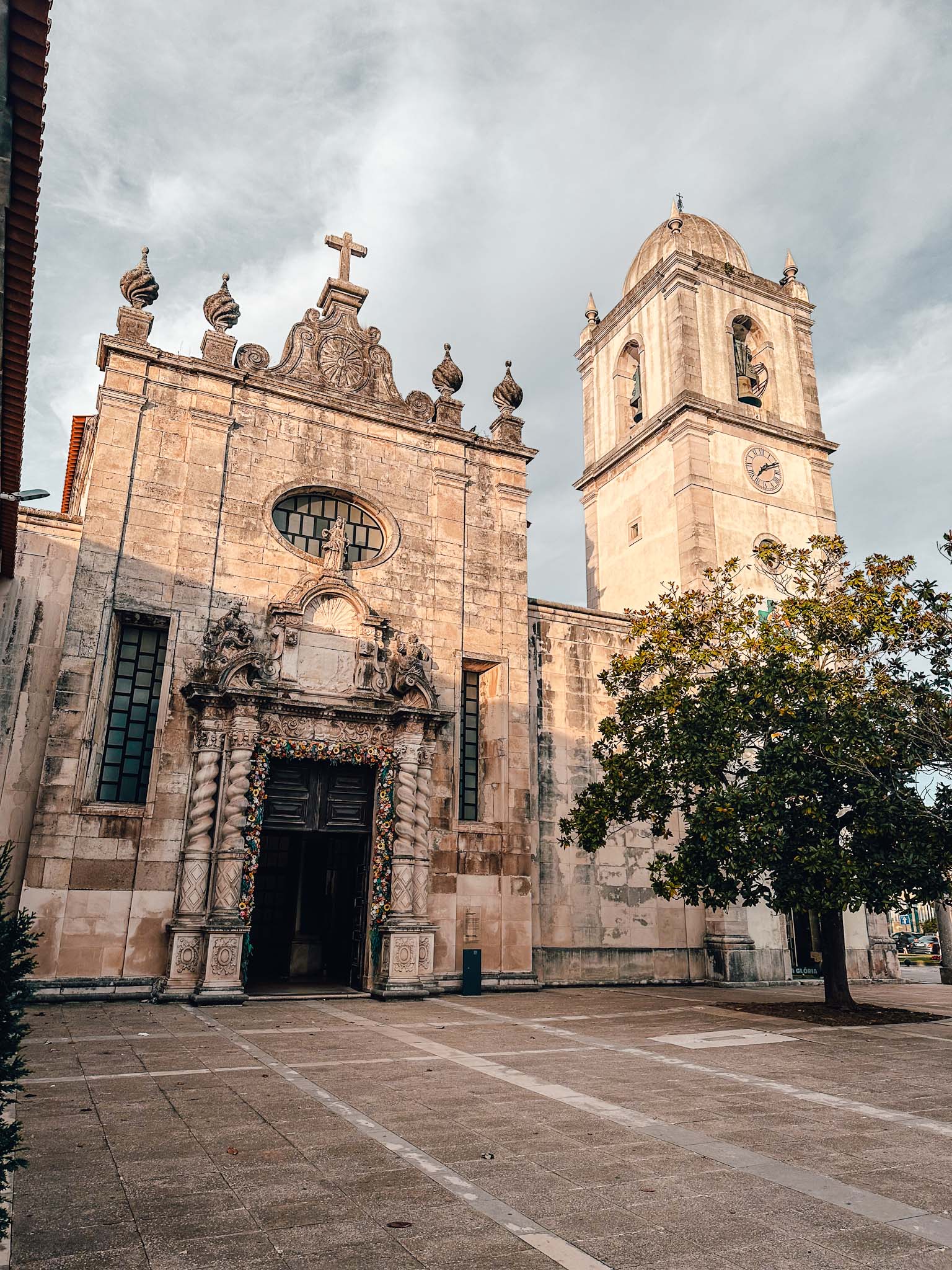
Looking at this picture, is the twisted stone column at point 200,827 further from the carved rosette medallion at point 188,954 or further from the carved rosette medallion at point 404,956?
the carved rosette medallion at point 404,956

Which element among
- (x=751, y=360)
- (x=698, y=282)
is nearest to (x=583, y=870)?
(x=751, y=360)

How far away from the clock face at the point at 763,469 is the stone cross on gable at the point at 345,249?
1306 centimetres

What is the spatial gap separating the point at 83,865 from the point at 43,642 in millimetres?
4516

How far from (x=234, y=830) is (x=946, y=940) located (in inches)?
808

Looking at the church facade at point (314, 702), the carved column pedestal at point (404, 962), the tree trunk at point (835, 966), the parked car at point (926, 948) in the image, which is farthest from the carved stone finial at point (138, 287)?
the parked car at point (926, 948)

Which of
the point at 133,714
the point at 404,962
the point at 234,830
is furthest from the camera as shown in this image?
the point at 404,962

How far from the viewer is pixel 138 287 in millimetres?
18734

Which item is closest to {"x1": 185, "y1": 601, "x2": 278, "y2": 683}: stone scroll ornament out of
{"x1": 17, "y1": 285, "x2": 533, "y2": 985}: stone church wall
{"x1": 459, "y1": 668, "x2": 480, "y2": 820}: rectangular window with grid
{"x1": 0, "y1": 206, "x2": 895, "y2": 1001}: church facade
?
{"x1": 0, "y1": 206, "x2": 895, "y2": 1001}: church facade

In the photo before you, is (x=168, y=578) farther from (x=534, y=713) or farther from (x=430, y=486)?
(x=534, y=713)

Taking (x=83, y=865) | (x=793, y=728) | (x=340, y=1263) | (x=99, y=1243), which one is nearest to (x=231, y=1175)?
(x=99, y=1243)

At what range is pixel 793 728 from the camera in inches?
597

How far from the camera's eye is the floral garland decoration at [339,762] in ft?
53.9

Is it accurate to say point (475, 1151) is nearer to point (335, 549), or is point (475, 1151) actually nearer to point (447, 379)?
point (335, 549)

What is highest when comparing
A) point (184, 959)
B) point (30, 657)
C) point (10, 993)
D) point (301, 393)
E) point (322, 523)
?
point (301, 393)
